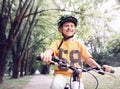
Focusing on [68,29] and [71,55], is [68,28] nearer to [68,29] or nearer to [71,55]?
[68,29]

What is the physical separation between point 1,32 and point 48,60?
649 inches

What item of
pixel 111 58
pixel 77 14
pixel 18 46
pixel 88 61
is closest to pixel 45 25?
pixel 18 46

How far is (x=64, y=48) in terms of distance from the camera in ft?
12.8

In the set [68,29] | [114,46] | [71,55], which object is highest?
[114,46]

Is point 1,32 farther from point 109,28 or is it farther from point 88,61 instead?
point 88,61

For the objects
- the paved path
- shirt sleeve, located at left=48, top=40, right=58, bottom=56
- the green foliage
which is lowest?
the paved path

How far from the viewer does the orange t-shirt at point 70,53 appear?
3.78 meters

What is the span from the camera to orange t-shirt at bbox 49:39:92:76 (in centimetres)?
378

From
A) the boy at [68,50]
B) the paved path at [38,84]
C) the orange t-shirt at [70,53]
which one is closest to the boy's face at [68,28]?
the boy at [68,50]

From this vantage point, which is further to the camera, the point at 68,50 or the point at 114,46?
the point at 114,46

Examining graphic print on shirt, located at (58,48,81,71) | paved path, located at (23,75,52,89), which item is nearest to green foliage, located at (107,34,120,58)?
paved path, located at (23,75,52,89)

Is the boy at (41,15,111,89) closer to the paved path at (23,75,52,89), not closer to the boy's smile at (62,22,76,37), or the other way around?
the boy's smile at (62,22,76,37)

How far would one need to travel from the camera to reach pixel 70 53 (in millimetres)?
3824

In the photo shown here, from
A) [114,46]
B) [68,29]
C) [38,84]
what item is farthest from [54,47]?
[114,46]
